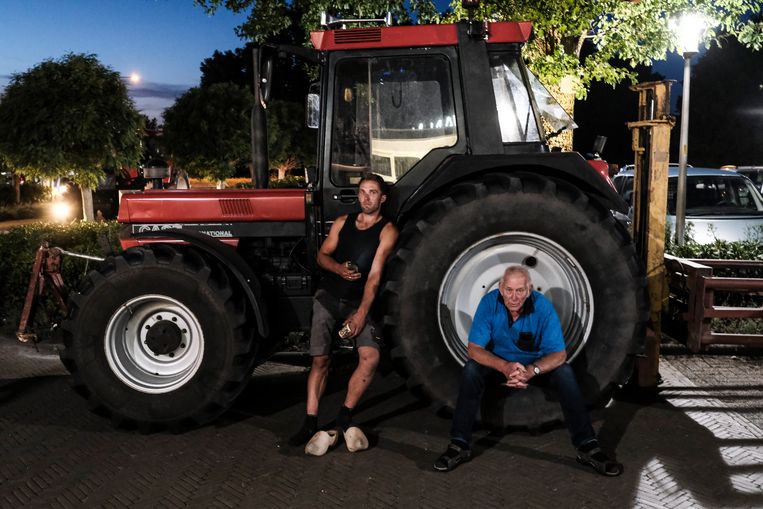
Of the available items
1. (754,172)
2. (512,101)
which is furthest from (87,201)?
(754,172)

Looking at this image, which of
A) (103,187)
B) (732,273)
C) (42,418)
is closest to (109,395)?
(42,418)

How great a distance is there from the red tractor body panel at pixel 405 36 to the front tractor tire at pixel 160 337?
1698 millimetres

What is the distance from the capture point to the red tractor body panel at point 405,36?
4.92 meters

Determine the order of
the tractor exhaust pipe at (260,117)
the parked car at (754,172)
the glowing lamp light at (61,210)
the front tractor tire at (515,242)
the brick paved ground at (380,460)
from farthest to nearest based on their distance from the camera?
1. the glowing lamp light at (61,210)
2. the parked car at (754,172)
3. the tractor exhaust pipe at (260,117)
4. the front tractor tire at (515,242)
5. the brick paved ground at (380,460)

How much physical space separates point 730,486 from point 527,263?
5.69 ft

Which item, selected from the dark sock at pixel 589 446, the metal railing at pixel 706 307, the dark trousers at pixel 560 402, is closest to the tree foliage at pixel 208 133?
the metal railing at pixel 706 307

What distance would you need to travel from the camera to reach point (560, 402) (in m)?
4.48

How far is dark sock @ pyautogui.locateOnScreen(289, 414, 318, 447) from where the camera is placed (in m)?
4.69

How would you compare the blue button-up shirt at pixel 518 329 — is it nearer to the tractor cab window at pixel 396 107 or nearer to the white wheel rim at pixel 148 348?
the tractor cab window at pixel 396 107

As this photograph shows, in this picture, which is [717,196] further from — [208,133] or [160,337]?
[208,133]

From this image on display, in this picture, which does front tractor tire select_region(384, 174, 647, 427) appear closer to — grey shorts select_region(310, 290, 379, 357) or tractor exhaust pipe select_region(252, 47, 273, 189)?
grey shorts select_region(310, 290, 379, 357)

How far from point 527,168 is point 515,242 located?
50cm

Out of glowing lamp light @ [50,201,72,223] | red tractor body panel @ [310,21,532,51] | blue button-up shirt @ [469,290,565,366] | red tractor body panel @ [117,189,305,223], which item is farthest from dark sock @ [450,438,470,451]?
glowing lamp light @ [50,201,72,223]

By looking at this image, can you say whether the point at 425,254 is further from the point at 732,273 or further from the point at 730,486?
the point at 732,273
